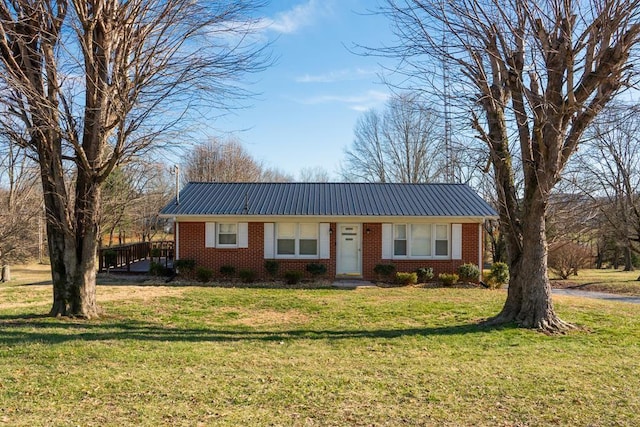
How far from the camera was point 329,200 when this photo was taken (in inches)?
726

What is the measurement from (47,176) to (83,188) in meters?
0.61

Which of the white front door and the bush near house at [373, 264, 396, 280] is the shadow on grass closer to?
the bush near house at [373, 264, 396, 280]

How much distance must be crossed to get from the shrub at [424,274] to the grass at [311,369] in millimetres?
6089

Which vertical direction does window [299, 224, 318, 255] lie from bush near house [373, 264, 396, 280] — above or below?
above

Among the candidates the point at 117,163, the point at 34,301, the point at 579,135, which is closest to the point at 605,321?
the point at 579,135

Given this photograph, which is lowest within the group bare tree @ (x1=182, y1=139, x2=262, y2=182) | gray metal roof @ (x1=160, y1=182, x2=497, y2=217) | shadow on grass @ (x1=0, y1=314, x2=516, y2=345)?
shadow on grass @ (x1=0, y1=314, x2=516, y2=345)

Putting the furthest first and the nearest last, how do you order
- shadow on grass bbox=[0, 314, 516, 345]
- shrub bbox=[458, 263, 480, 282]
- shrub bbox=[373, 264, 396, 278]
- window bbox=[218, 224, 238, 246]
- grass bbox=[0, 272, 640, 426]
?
window bbox=[218, 224, 238, 246] → shrub bbox=[373, 264, 396, 278] → shrub bbox=[458, 263, 480, 282] → shadow on grass bbox=[0, 314, 516, 345] → grass bbox=[0, 272, 640, 426]

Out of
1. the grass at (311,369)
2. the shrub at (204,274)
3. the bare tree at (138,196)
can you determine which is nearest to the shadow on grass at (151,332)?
the grass at (311,369)

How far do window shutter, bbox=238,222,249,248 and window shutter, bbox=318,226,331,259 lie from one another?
2.75m

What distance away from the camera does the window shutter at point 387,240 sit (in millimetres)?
17141

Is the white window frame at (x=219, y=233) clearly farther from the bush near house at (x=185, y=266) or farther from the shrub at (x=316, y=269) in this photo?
the shrub at (x=316, y=269)

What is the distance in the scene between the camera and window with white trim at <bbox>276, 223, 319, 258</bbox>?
56.7 feet

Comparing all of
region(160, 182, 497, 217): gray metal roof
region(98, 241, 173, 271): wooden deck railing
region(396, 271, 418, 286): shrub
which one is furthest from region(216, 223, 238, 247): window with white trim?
region(396, 271, 418, 286): shrub

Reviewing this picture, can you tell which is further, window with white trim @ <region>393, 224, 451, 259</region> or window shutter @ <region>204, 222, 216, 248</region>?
window with white trim @ <region>393, 224, 451, 259</region>
